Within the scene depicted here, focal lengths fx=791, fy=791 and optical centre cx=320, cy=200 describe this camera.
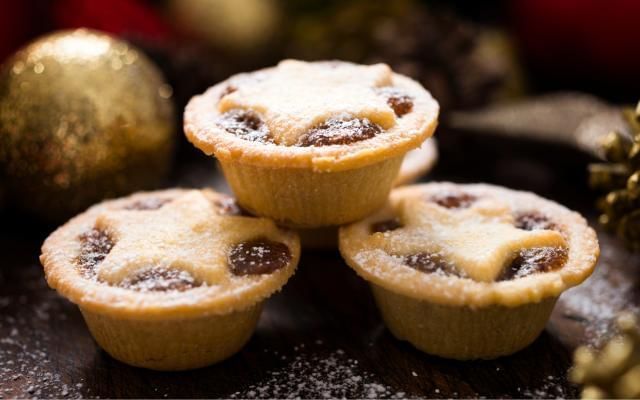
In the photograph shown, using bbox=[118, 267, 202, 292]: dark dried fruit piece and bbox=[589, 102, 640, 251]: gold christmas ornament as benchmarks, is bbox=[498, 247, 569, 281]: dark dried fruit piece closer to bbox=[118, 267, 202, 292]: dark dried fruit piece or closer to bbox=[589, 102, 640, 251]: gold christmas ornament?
bbox=[589, 102, 640, 251]: gold christmas ornament

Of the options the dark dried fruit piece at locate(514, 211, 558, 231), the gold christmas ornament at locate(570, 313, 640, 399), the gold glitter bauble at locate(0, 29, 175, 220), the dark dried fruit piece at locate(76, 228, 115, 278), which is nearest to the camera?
the gold christmas ornament at locate(570, 313, 640, 399)

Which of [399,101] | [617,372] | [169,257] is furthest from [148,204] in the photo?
[617,372]

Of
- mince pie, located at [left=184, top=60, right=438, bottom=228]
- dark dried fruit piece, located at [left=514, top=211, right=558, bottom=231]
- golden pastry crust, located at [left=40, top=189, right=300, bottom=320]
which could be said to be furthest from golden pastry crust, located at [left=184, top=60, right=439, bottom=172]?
dark dried fruit piece, located at [left=514, top=211, right=558, bottom=231]

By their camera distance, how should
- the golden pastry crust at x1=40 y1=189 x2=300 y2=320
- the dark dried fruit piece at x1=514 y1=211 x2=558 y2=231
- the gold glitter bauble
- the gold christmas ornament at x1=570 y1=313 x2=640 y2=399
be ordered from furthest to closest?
1. the gold glitter bauble
2. the dark dried fruit piece at x1=514 y1=211 x2=558 y2=231
3. the golden pastry crust at x1=40 y1=189 x2=300 y2=320
4. the gold christmas ornament at x1=570 y1=313 x2=640 y2=399

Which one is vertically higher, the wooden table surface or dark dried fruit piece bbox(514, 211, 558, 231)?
dark dried fruit piece bbox(514, 211, 558, 231)

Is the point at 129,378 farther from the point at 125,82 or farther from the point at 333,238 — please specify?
the point at 125,82

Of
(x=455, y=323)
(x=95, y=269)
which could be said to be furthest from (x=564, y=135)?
(x=95, y=269)

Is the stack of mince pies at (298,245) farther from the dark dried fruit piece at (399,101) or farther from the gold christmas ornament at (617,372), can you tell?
the gold christmas ornament at (617,372)
